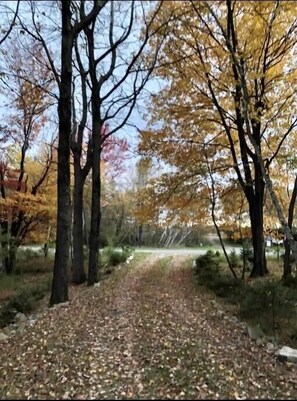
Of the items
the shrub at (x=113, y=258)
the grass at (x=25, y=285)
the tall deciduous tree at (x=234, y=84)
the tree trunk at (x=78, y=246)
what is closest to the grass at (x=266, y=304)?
the tall deciduous tree at (x=234, y=84)

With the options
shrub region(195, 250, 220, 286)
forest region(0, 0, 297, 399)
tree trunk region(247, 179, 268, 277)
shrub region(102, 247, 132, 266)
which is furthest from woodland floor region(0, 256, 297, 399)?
shrub region(102, 247, 132, 266)

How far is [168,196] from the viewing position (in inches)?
549

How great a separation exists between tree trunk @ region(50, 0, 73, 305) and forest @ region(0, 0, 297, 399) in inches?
1.2

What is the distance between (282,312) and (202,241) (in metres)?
31.6

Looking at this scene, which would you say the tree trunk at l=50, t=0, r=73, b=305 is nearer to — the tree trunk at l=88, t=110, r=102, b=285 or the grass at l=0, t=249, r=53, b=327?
the grass at l=0, t=249, r=53, b=327

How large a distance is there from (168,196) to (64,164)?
18.6ft

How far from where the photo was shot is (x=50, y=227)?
20234 mm

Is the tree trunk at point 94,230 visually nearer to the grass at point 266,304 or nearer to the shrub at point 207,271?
the shrub at point 207,271

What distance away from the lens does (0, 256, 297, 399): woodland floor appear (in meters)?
3.99

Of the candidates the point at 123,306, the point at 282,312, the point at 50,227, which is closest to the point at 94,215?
the point at 123,306

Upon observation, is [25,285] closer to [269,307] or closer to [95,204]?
[95,204]

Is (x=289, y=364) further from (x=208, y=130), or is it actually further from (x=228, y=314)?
(x=208, y=130)

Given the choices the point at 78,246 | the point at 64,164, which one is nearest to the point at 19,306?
the point at 64,164

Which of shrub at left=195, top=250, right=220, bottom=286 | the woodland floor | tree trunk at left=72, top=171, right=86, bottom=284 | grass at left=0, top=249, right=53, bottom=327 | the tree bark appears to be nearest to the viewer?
the woodland floor
